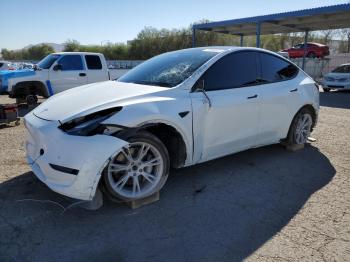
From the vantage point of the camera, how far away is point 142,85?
3977 millimetres

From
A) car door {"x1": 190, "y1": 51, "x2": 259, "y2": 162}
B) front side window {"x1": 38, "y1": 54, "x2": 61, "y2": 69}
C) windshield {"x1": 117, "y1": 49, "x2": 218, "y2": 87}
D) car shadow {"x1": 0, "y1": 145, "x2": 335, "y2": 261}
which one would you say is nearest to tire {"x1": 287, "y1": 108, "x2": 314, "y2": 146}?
car shadow {"x1": 0, "y1": 145, "x2": 335, "y2": 261}

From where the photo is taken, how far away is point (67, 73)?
37.2 feet

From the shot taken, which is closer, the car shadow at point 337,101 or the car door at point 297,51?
the car shadow at point 337,101

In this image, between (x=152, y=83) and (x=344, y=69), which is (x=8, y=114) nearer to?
(x=152, y=83)

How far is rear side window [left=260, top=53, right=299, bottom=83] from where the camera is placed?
4754 mm

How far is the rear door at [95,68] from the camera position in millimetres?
11836

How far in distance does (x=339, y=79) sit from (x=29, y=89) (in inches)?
574

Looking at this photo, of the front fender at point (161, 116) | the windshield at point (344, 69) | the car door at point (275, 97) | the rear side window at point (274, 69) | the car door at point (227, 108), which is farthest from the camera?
the windshield at point (344, 69)

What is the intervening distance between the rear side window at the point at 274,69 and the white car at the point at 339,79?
1281cm

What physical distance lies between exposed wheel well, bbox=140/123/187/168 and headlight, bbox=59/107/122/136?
606 mm

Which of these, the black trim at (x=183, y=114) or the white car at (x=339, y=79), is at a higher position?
the black trim at (x=183, y=114)

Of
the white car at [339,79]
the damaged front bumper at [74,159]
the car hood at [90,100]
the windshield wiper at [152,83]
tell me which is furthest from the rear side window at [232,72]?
the white car at [339,79]

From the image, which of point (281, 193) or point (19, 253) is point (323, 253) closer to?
point (281, 193)

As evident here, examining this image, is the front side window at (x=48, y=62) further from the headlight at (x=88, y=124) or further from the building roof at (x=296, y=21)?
the building roof at (x=296, y=21)
